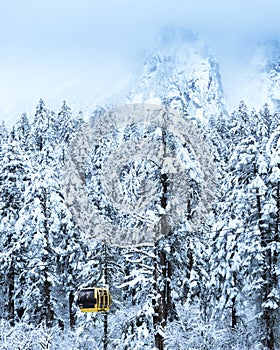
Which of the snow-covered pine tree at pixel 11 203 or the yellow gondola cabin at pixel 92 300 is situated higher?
the snow-covered pine tree at pixel 11 203

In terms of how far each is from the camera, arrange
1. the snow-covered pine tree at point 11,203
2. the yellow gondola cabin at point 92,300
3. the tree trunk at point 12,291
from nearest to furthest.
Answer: the yellow gondola cabin at point 92,300
the snow-covered pine tree at point 11,203
the tree trunk at point 12,291

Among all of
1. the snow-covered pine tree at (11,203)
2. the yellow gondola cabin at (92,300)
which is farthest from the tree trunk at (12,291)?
the yellow gondola cabin at (92,300)

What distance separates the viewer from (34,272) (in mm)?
33844

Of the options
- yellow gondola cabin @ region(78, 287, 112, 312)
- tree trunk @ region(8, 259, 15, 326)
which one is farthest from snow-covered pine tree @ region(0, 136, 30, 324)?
yellow gondola cabin @ region(78, 287, 112, 312)

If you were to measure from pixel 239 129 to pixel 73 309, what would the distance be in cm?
2126

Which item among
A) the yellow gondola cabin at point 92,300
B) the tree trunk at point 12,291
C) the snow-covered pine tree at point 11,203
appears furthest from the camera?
the tree trunk at point 12,291

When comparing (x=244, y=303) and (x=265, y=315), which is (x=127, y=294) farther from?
(x=265, y=315)

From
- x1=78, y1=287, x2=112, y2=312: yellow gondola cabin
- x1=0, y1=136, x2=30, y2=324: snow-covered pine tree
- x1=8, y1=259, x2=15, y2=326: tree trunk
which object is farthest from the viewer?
x1=8, y1=259, x2=15, y2=326: tree trunk

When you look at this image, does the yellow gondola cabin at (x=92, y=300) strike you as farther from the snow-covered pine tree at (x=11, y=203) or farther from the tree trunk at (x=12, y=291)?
the tree trunk at (x=12, y=291)

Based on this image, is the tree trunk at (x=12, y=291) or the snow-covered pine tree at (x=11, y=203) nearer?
the snow-covered pine tree at (x=11, y=203)

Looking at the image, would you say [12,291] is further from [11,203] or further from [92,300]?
[92,300]

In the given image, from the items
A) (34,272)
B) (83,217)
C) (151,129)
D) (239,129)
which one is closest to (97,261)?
(83,217)

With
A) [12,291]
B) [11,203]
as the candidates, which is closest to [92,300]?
[11,203]

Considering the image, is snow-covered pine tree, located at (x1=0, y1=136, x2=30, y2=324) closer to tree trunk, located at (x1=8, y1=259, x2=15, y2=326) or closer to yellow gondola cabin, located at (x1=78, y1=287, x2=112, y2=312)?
tree trunk, located at (x1=8, y1=259, x2=15, y2=326)
